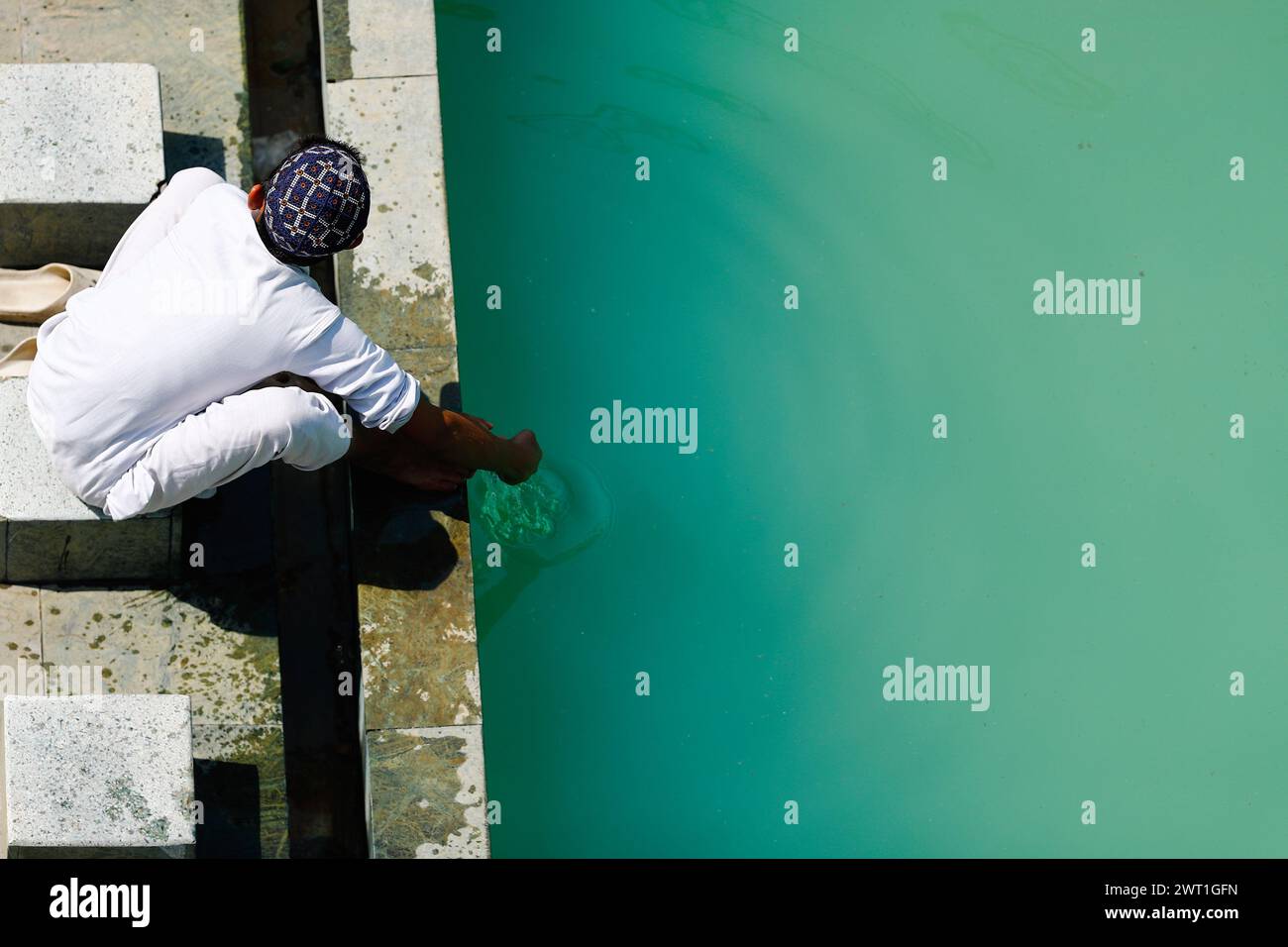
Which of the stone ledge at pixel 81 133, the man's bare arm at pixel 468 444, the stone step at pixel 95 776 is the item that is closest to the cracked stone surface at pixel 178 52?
the stone ledge at pixel 81 133

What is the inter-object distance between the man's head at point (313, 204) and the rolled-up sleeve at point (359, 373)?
0.22 m

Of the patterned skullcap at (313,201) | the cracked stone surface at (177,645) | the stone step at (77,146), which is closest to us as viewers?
the patterned skullcap at (313,201)

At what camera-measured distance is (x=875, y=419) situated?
5.36 metres

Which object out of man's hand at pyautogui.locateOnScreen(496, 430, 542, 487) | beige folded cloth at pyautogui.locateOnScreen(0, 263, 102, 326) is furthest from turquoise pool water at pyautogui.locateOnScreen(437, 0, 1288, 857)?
beige folded cloth at pyautogui.locateOnScreen(0, 263, 102, 326)

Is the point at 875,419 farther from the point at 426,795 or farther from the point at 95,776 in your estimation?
the point at 95,776

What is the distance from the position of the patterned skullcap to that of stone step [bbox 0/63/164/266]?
3.49 ft

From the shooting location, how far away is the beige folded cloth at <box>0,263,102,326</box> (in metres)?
4.17

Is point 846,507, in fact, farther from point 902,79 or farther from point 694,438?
point 902,79

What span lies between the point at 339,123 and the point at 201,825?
241 centimetres

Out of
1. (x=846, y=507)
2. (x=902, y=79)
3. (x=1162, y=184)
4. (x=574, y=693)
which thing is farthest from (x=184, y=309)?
(x=1162, y=184)

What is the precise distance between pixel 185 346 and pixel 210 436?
25 cm

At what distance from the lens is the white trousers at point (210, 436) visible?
344 centimetres

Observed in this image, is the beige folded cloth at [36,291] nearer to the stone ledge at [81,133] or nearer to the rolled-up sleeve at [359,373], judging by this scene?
the stone ledge at [81,133]

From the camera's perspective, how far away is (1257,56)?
5.62 meters
